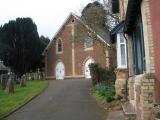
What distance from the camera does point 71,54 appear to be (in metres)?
52.7

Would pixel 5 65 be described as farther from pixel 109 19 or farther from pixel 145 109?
pixel 145 109

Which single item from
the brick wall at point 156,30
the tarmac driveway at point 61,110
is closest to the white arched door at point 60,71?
the tarmac driveway at point 61,110

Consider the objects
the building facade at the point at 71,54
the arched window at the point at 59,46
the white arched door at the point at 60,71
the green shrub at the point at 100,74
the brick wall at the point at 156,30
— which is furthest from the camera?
the arched window at the point at 59,46

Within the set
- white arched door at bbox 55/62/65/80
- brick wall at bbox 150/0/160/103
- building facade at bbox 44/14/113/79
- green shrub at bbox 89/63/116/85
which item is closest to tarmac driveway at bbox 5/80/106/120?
brick wall at bbox 150/0/160/103

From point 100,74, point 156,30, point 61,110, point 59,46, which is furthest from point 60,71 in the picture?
point 156,30

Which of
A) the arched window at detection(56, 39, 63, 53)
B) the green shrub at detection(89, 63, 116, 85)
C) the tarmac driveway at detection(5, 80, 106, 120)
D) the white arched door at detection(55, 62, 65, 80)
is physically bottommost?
the tarmac driveway at detection(5, 80, 106, 120)

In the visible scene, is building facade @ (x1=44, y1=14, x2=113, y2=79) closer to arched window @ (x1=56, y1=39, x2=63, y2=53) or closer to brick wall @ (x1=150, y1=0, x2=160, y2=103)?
arched window @ (x1=56, y1=39, x2=63, y2=53)

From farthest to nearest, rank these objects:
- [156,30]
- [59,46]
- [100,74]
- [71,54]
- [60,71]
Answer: [59,46]
[60,71]
[71,54]
[100,74]
[156,30]

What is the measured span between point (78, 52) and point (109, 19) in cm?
1413

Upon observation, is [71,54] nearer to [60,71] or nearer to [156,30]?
[60,71]

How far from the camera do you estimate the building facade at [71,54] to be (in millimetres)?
47812

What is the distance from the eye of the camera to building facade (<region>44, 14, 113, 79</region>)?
47.8 meters

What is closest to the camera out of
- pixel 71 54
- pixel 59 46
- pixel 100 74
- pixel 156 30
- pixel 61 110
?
pixel 156 30

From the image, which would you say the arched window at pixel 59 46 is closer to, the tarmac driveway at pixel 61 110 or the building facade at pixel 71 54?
the building facade at pixel 71 54
